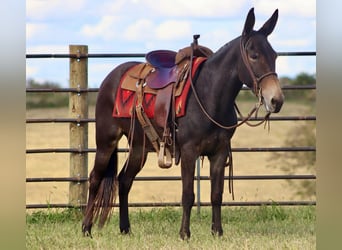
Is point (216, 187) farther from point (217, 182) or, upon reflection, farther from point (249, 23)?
point (249, 23)

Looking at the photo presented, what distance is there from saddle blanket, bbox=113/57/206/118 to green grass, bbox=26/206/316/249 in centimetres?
107

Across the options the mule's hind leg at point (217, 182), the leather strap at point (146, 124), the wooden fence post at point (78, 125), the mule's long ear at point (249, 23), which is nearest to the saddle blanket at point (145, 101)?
the leather strap at point (146, 124)

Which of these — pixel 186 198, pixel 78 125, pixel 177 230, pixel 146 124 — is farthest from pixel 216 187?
pixel 78 125

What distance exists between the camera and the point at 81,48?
24.3 ft

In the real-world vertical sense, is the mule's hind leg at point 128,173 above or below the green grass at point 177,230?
above

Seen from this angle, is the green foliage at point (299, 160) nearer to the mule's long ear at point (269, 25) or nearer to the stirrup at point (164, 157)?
the stirrup at point (164, 157)

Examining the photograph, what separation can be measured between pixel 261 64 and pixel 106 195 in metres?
1.97

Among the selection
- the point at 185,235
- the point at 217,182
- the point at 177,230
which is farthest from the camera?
the point at 177,230

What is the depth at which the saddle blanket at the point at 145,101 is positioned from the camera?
17.6 feet

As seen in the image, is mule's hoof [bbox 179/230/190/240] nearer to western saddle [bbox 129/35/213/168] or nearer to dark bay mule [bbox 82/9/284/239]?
dark bay mule [bbox 82/9/284/239]

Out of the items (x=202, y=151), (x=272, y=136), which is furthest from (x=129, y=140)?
(x=272, y=136)

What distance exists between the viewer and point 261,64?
4984 millimetres

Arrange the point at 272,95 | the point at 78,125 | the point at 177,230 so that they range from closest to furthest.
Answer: the point at 272,95 < the point at 177,230 < the point at 78,125
